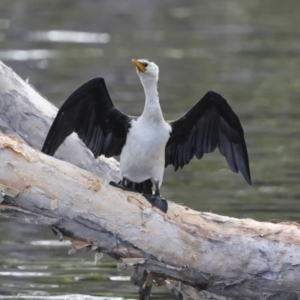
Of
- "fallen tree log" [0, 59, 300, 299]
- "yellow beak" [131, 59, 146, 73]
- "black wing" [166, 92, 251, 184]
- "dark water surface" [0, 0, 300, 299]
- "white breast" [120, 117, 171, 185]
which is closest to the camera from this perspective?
"fallen tree log" [0, 59, 300, 299]

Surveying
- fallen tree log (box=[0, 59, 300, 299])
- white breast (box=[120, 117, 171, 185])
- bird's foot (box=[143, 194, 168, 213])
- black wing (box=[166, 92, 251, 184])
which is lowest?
fallen tree log (box=[0, 59, 300, 299])

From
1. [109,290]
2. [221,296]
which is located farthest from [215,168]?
[221,296]

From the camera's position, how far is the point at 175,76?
17.0 m

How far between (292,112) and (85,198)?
827 cm

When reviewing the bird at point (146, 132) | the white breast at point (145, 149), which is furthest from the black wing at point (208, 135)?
the white breast at point (145, 149)

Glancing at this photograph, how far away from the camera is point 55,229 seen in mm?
6617

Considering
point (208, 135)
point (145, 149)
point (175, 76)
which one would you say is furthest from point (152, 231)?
point (175, 76)

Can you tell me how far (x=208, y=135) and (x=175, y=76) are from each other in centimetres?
931

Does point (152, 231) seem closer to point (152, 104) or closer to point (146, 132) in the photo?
point (146, 132)

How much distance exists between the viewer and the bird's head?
715 centimetres

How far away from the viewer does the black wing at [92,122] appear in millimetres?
7250

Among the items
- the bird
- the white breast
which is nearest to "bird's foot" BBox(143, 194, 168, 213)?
the bird

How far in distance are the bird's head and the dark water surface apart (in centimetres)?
192

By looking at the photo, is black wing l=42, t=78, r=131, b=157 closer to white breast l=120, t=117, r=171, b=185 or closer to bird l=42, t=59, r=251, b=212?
bird l=42, t=59, r=251, b=212
